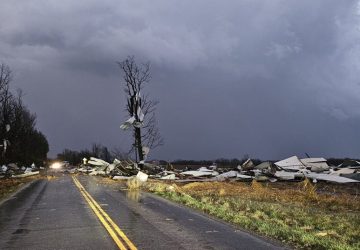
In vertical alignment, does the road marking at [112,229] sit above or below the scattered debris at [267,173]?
below

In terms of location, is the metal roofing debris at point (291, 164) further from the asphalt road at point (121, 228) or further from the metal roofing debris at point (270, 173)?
the asphalt road at point (121, 228)

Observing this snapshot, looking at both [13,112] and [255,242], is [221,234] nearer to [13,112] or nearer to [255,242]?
[255,242]

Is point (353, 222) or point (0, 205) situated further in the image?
point (0, 205)

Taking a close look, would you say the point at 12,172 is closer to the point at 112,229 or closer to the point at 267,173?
the point at 267,173

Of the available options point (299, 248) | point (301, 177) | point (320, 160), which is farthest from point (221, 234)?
point (320, 160)

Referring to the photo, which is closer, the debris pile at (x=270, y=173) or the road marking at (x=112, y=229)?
the road marking at (x=112, y=229)

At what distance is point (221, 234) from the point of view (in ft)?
39.0

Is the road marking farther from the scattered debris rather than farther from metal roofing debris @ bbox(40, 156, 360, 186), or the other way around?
metal roofing debris @ bbox(40, 156, 360, 186)

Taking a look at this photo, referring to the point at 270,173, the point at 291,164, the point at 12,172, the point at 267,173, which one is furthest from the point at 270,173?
the point at 12,172

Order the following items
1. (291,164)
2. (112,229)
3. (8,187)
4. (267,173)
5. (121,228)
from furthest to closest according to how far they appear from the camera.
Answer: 1. (291,164)
2. (267,173)
3. (8,187)
4. (121,228)
5. (112,229)

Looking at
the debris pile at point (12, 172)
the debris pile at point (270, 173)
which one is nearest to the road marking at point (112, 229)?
the debris pile at point (270, 173)

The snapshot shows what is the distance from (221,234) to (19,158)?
85.8 meters

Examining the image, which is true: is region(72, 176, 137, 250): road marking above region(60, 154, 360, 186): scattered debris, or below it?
below

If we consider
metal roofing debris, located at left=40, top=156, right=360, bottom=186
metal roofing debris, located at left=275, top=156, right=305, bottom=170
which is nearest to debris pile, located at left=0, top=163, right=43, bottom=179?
metal roofing debris, located at left=40, top=156, right=360, bottom=186
